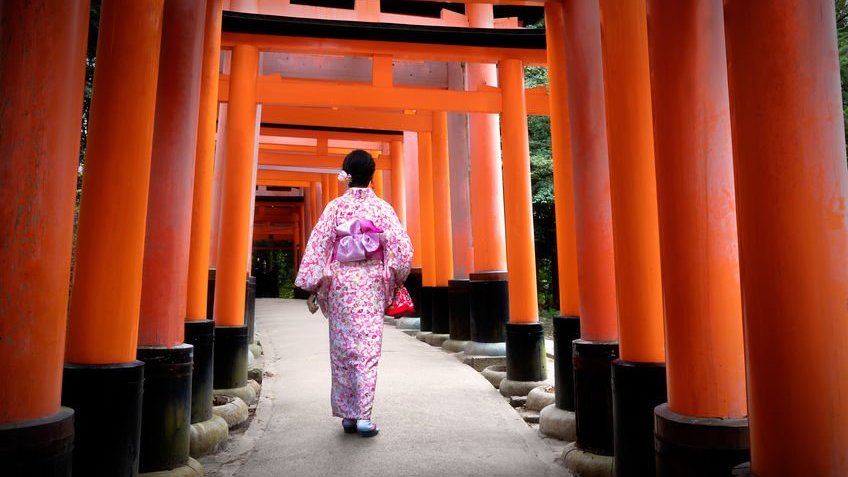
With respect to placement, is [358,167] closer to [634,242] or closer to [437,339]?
[634,242]

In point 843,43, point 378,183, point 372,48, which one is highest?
point 843,43

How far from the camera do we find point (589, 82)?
148 inches

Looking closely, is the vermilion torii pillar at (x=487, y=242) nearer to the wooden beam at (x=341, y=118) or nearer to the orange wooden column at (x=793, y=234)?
the wooden beam at (x=341, y=118)

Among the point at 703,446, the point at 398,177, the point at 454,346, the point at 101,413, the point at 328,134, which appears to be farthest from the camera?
the point at 398,177

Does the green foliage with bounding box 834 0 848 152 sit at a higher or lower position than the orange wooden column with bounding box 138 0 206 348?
higher

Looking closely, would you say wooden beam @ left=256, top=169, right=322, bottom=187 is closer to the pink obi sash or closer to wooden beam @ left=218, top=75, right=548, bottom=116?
wooden beam @ left=218, top=75, right=548, bottom=116

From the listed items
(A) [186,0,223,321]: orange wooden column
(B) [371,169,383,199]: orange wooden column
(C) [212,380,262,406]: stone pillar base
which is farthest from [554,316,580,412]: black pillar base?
(B) [371,169,383,199]: orange wooden column

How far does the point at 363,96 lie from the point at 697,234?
164 inches

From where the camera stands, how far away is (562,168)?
4512mm

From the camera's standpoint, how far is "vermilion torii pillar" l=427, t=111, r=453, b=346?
922 centimetres

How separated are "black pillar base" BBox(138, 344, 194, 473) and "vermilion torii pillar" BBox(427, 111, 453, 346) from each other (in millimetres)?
6107

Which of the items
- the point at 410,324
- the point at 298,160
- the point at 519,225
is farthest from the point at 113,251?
the point at 298,160

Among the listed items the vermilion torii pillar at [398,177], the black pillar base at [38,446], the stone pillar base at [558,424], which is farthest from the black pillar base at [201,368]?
the vermilion torii pillar at [398,177]

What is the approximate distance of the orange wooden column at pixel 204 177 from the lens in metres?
4.21
